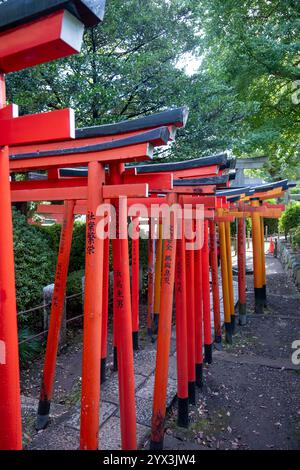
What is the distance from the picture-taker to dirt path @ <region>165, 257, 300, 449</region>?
11.5 feet

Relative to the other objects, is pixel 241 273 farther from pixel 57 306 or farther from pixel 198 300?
pixel 57 306

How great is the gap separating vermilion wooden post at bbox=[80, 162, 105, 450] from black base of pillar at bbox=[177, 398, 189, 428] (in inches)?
56.4

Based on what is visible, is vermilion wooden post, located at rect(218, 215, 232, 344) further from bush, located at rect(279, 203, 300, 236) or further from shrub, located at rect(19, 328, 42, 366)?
bush, located at rect(279, 203, 300, 236)

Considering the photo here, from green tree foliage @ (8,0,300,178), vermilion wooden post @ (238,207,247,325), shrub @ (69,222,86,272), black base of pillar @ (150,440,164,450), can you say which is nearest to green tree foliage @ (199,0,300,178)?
green tree foliage @ (8,0,300,178)

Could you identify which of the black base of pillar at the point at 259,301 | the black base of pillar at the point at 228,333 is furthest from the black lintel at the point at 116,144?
the black base of pillar at the point at 259,301

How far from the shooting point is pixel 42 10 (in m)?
1.48

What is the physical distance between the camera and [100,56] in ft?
20.5

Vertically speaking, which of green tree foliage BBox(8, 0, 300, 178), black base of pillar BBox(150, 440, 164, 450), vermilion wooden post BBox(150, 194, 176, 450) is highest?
green tree foliage BBox(8, 0, 300, 178)

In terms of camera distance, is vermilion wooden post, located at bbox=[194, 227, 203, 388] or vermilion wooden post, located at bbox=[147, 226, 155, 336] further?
vermilion wooden post, located at bbox=[147, 226, 155, 336]

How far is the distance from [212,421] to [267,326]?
3674 mm

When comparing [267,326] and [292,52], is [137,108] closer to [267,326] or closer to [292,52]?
[292,52]

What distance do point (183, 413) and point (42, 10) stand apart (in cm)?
369
